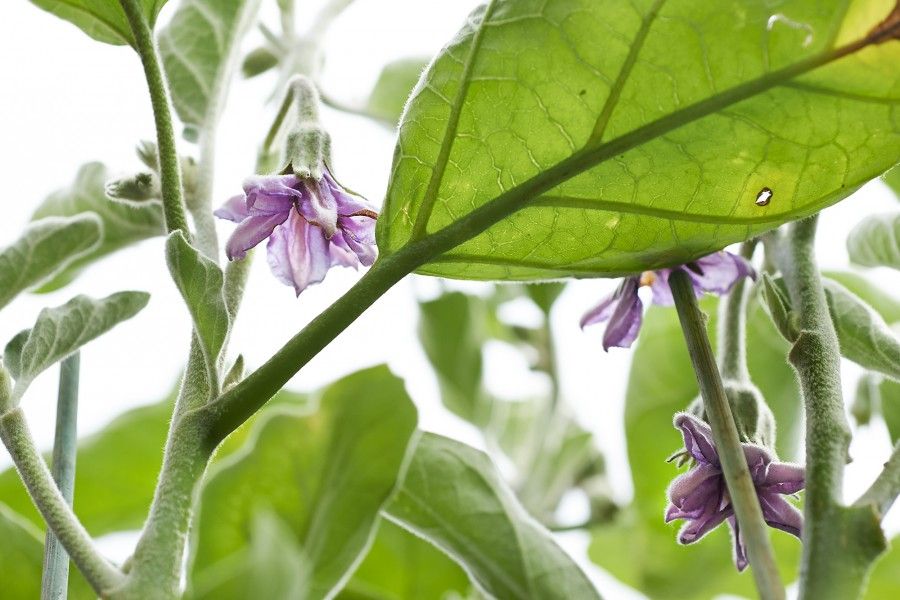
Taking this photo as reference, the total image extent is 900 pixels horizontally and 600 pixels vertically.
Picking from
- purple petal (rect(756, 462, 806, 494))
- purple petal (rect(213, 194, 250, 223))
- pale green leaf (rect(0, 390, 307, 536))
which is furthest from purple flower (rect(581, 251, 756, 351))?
pale green leaf (rect(0, 390, 307, 536))

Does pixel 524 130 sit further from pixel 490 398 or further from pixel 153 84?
pixel 490 398

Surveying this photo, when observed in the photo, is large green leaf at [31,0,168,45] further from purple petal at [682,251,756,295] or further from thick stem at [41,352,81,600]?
purple petal at [682,251,756,295]

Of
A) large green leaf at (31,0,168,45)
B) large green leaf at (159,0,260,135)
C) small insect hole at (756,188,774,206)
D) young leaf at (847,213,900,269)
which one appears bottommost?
small insect hole at (756,188,774,206)

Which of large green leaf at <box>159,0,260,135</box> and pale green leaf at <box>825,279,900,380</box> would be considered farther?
large green leaf at <box>159,0,260,135</box>

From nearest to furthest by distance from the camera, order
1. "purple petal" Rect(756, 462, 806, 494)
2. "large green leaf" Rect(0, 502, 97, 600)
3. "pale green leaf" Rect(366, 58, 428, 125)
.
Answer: "purple petal" Rect(756, 462, 806, 494)
"large green leaf" Rect(0, 502, 97, 600)
"pale green leaf" Rect(366, 58, 428, 125)

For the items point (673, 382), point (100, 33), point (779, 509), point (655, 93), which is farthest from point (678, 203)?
point (673, 382)

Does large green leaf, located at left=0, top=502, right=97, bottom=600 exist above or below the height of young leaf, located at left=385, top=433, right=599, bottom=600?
below
